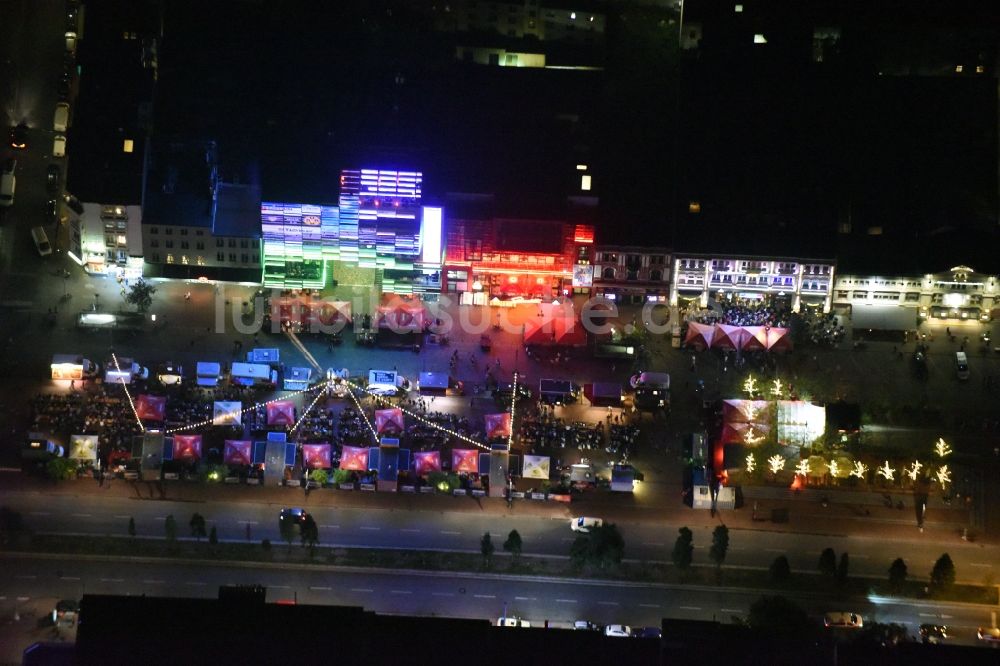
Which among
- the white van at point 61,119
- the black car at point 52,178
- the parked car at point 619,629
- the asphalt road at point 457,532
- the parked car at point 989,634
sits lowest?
the parked car at point 619,629

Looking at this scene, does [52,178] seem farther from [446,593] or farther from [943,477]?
[943,477]

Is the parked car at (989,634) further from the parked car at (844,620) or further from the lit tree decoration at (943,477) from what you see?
the lit tree decoration at (943,477)

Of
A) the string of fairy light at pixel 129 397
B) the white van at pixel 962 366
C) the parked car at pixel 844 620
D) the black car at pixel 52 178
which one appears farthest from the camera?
the black car at pixel 52 178

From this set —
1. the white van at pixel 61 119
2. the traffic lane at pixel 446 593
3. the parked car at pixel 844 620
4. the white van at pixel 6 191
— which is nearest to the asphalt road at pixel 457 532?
the traffic lane at pixel 446 593

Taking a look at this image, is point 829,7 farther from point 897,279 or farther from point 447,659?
point 447,659

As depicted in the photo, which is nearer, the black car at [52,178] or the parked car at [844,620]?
the parked car at [844,620]

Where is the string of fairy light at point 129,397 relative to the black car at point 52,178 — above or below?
below

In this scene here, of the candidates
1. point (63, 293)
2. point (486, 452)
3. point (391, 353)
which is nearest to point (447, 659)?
point (486, 452)

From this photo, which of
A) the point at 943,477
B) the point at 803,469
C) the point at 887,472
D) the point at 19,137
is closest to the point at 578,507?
the point at 803,469
